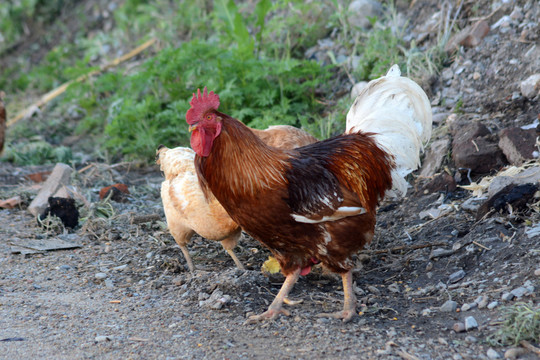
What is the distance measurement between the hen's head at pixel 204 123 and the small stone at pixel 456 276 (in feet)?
7.39

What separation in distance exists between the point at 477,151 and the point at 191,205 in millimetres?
2969

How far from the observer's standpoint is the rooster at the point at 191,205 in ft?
16.0

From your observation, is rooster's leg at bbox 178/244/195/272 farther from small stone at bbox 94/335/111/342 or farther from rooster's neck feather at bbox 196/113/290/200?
small stone at bbox 94/335/111/342

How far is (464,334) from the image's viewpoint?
3713 mm

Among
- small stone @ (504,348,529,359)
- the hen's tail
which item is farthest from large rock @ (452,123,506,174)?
small stone @ (504,348,529,359)

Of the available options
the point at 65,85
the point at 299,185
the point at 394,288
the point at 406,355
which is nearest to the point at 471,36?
the point at 394,288

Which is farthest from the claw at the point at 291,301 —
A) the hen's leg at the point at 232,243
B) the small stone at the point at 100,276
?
the small stone at the point at 100,276

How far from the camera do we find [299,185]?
4.18m

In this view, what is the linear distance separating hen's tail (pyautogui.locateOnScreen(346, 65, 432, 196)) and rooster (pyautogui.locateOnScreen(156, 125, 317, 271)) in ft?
3.49

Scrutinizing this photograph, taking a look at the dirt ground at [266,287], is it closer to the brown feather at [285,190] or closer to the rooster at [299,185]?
the rooster at [299,185]

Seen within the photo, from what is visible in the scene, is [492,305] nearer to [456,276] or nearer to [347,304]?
[456,276]

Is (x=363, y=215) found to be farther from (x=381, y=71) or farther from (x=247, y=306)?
(x=381, y=71)

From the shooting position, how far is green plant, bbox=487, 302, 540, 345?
135 inches

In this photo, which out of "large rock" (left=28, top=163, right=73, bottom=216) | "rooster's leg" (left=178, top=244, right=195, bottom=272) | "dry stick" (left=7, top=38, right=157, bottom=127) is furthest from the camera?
"dry stick" (left=7, top=38, right=157, bottom=127)
